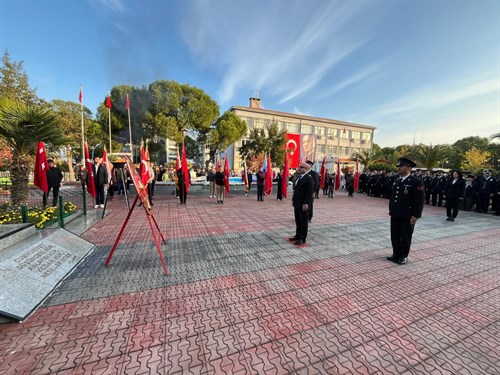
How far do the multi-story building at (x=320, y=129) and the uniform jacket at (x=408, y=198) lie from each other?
41807 mm

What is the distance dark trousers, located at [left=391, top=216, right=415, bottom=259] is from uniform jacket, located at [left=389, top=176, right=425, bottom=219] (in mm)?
171

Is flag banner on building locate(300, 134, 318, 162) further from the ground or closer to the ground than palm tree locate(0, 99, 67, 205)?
further from the ground

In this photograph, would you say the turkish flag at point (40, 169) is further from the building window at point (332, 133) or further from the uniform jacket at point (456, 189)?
the building window at point (332, 133)

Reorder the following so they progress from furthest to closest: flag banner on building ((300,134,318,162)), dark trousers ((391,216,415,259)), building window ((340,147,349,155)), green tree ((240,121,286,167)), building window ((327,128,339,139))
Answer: building window ((340,147,349,155))
building window ((327,128,339,139))
flag banner on building ((300,134,318,162))
green tree ((240,121,286,167))
dark trousers ((391,216,415,259))

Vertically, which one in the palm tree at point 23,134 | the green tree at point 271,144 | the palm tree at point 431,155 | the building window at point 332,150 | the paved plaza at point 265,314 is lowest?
the paved plaza at point 265,314

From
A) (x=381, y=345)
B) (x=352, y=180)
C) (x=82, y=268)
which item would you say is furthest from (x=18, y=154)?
(x=352, y=180)

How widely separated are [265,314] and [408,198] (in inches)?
135

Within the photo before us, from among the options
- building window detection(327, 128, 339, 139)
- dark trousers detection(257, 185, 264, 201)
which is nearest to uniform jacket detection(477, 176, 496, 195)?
dark trousers detection(257, 185, 264, 201)

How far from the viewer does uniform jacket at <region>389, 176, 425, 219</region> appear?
4.25 meters

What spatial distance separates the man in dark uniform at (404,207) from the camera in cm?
428

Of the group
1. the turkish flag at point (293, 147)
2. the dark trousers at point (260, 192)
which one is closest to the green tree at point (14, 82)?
the dark trousers at point (260, 192)

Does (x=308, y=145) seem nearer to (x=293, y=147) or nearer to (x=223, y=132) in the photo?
(x=293, y=147)

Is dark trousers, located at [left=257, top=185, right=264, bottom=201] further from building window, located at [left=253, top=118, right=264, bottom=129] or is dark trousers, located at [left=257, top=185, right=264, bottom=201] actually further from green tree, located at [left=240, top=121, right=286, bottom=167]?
building window, located at [left=253, top=118, right=264, bottom=129]

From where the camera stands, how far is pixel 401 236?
4566mm
